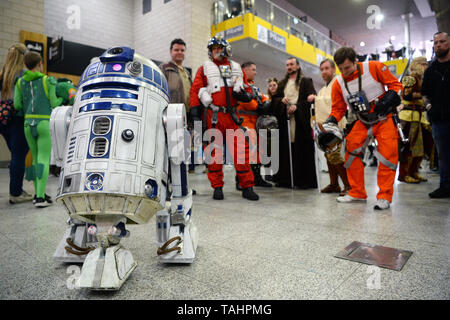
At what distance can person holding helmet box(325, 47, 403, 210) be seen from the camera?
2.56 m

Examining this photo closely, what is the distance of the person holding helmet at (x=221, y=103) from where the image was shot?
3.04 m

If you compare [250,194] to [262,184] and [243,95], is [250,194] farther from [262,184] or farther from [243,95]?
[262,184]

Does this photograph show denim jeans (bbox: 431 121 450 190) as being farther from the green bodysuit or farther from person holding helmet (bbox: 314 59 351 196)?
the green bodysuit

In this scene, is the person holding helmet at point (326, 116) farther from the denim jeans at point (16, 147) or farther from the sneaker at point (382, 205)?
the denim jeans at point (16, 147)

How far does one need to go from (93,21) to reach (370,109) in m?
9.74

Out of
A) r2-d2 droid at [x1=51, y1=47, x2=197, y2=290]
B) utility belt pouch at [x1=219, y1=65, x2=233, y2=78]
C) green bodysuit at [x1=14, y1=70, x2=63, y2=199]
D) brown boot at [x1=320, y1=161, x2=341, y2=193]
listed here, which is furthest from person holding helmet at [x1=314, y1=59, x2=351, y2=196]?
green bodysuit at [x1=14, y1=70, x2=63, y2=199]

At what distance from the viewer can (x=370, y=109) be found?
263cm

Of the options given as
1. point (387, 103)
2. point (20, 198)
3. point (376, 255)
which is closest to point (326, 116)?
point (387, 103)

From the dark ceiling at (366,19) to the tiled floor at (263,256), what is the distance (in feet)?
38.3

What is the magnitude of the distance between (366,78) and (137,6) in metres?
10.2

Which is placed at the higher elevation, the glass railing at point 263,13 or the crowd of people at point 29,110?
the glass railing at point 263,13

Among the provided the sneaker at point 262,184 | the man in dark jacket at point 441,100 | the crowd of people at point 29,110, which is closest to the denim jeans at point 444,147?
the man in dark jacket at point 441,100

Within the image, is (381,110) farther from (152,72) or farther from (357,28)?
(357,28)

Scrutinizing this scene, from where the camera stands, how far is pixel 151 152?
3.88ft
